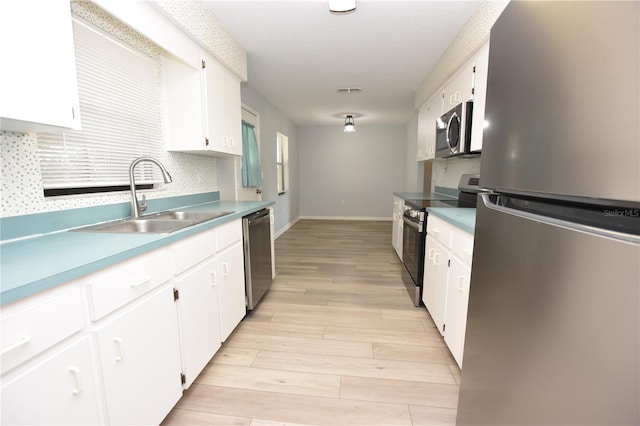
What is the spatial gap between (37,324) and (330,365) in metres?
1.44

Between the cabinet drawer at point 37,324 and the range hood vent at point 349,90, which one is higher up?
the range hood vent at point 349,90

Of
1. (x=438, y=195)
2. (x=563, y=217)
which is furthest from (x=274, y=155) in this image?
(x=563, y=217)

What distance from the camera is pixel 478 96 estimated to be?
198 centimetres

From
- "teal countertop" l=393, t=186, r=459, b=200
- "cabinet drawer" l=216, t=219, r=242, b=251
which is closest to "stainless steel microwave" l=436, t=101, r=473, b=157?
"teal countertop" l=393, t=186, r=459, b=200

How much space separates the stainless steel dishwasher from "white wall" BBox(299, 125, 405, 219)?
Answer: 449 centimetres

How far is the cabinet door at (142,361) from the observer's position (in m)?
0.97

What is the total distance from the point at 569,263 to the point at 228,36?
272 centimetres

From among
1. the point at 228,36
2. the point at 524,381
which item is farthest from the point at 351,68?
the point at 524,381

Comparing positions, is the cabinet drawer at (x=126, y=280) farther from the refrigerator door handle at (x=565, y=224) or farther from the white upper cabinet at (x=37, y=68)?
the refrigerator door handle at (x=565, y=224)

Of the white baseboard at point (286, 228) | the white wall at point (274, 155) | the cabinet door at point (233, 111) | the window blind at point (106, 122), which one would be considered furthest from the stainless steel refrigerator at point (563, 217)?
the white baseboard at point (286, 228)

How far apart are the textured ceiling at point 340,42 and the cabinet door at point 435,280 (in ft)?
5.62

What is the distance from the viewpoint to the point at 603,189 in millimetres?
449

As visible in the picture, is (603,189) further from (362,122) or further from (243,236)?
(362,122)

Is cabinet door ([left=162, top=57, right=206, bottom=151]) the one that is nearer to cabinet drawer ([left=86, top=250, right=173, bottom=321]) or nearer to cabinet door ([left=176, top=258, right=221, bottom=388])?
cabinet door ([left=176, top=258, right=221, bottom=388])
